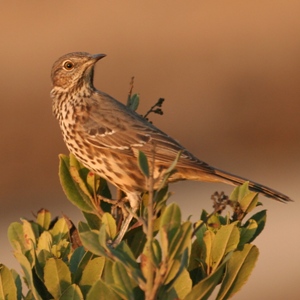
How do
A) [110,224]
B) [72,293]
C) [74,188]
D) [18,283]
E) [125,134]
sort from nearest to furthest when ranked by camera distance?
[72,293]
[18,283]
[110,224]
[74,188]
[125,134]

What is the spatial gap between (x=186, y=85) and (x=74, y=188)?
1497 cm

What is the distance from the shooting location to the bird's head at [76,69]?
24.6 ft

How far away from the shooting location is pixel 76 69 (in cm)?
748

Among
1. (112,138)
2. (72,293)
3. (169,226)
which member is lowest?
(72,293)

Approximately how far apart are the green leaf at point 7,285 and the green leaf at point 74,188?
0.87 m

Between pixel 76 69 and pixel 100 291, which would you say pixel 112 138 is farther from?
pixel 100 291

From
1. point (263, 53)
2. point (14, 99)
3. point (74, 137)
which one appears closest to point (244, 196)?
point (74, 137)

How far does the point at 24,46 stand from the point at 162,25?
2865 mm

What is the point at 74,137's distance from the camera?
275 inches

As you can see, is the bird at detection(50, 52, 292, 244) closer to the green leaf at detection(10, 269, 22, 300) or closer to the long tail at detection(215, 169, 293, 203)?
the long tail at detection(215, 169, 293, 203)

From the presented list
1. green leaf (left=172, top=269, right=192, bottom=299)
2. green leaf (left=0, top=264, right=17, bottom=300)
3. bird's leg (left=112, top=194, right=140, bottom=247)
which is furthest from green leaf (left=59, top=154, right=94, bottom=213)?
green leaf (left=172, top=269, right=192, bottom=299)

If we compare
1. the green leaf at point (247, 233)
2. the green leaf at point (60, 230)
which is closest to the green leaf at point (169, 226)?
the green leaf at point (247, 233)

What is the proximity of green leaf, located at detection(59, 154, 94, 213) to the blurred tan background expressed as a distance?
284 inches

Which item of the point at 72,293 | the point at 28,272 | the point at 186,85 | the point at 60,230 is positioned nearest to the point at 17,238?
the point at 60,230
